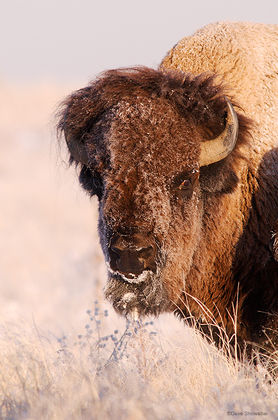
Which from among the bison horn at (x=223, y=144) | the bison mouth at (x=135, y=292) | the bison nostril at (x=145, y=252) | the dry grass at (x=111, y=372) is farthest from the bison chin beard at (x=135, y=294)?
the bison horn at (x=223, y=144)

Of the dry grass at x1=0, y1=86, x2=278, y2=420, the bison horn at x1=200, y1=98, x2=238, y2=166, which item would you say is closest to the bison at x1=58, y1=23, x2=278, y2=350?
the bison horn at x1=200, y1=98, x2=238, y2=166

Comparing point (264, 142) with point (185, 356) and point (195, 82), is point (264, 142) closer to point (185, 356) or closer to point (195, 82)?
point (195, 82)

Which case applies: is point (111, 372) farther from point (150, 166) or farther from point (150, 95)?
point (150, 95)

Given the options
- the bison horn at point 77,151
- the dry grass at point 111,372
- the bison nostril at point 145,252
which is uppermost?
the bison horn at point 77,151

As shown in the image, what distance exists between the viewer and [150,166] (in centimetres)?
456

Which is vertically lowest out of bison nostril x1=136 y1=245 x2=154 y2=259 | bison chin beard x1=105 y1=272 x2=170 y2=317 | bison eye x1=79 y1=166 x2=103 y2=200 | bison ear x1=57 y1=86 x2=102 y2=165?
bison chin beard x1=105 y1=272 x2=170 y2=317

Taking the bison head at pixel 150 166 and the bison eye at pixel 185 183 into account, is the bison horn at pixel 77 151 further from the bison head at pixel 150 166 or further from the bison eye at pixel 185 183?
the bison eye at pixel 185 183

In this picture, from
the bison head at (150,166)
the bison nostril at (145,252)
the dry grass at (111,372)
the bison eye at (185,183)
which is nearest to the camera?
the dry grass at (111,372)

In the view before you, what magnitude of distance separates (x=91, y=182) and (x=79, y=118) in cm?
51

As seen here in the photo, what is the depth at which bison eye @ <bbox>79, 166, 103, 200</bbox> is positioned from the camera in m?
4.91

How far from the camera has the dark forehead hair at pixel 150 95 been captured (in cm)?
486

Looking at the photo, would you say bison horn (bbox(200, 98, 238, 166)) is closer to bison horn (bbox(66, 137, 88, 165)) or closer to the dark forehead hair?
the dark forehead hair

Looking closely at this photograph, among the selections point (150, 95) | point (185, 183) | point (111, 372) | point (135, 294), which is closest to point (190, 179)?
point (185, 183)

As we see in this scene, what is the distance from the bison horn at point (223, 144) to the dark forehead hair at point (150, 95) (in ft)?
0.32
